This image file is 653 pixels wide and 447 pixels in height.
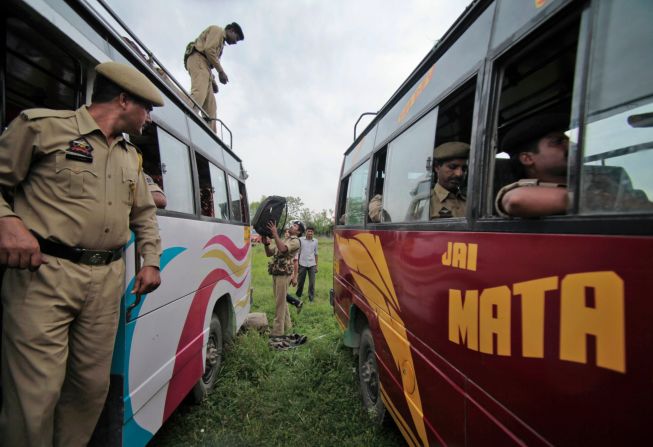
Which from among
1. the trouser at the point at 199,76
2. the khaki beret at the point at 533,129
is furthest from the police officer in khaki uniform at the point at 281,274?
the khaki beret at the point at 533,129

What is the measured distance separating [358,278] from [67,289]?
2.55 m

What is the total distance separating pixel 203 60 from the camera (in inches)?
208

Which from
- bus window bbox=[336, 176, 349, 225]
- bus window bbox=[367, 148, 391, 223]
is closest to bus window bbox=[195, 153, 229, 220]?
bus window bbox=[367, 148, 391, 223]

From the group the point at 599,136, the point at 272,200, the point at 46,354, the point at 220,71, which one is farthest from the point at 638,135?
the point at 220,71

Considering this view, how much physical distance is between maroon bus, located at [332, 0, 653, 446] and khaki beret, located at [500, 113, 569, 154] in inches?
2.0

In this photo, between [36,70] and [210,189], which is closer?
[36,70]

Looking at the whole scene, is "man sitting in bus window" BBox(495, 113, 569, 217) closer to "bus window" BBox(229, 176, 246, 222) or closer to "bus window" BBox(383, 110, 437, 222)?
"bus window" BBox(383, 110, 437, 222)

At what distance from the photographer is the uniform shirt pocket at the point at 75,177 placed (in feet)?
4.94

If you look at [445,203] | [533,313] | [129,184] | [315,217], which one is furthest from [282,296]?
[315,217]

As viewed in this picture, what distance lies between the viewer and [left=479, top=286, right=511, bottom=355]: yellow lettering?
1.28 m

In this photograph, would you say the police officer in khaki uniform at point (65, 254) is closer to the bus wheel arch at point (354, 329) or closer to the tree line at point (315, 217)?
the bus wheel arch at point (354, 329)

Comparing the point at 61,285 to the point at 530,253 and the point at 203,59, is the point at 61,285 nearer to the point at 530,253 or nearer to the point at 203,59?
the point at 530,253

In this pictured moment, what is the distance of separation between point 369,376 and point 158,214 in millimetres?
2390

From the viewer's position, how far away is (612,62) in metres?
1.05
